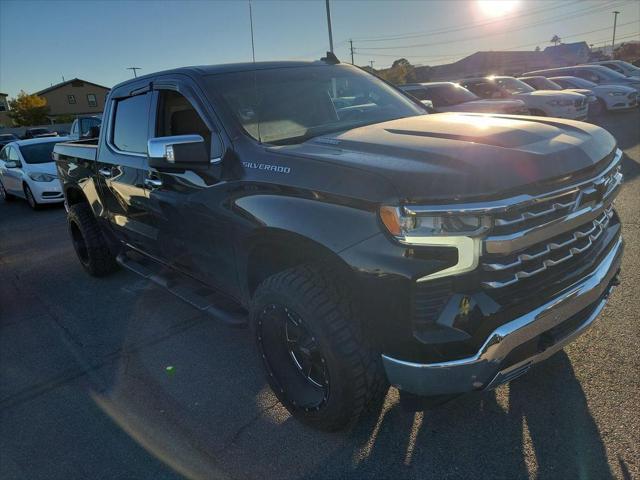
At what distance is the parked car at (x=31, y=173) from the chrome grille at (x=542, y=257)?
31.8 feet

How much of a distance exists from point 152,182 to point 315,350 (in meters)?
1.86

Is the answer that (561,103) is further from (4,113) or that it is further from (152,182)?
(4,113)

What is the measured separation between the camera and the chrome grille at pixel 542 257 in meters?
1.97

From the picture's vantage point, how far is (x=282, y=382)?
2.71 metres

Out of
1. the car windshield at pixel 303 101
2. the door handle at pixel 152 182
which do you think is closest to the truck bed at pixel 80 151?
the door handle at pixel 152 182

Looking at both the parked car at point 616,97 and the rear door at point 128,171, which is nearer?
the rear door at point 128,171

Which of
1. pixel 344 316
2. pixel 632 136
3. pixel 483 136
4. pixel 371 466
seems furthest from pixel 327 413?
pixel 632 136

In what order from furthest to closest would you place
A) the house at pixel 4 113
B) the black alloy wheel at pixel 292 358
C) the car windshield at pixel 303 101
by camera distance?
the house at pixel 4 113
the car windshield at pixel 303 101
the black alloy wheel at pixel 292 358

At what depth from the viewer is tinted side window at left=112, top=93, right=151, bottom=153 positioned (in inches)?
148

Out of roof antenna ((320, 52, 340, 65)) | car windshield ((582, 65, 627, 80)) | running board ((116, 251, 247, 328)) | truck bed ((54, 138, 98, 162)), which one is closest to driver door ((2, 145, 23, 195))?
truck bed ((54, 138, 98, 162))

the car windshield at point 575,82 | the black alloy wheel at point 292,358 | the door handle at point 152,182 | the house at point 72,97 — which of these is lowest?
the black alloy wheel at point 292,358

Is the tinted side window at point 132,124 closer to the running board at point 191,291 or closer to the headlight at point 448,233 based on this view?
the running board at point 191,291

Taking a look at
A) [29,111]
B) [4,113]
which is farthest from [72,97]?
[4,113]

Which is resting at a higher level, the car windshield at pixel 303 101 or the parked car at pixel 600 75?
the parked car at pixel 600 75
